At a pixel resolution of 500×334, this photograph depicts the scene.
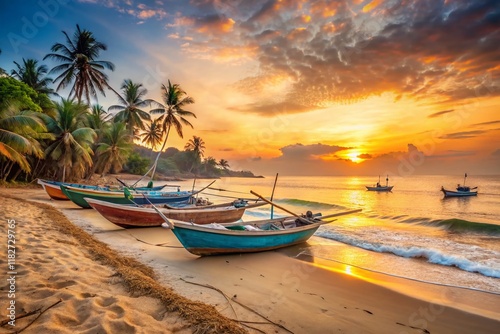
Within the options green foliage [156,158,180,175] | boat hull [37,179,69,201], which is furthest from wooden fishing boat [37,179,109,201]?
green foliage [156,158,180,175]

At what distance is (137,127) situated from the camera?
115ft

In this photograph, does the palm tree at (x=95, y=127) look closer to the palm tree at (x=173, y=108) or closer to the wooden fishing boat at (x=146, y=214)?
the palm tree at (x=173, y=108)

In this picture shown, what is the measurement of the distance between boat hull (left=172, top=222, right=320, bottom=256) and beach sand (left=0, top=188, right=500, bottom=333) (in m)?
0.26

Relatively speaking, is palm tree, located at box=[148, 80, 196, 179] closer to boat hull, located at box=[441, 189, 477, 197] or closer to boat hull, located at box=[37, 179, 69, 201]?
boat hull, located at box=[37, 179, 69, 201]

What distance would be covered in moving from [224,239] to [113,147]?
2756cm

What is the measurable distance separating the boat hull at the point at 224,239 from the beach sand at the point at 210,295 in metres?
0.26

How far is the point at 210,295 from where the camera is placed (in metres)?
4.58

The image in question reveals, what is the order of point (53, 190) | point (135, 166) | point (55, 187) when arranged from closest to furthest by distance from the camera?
point (55, 187), point (53, 190), point (135, 166)

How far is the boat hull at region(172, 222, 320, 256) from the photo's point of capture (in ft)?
21.4

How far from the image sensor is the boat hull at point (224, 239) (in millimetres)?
6524

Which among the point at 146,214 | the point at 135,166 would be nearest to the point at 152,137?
the point at 135,166

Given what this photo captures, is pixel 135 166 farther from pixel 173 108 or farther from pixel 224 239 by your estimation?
pixel 224 239

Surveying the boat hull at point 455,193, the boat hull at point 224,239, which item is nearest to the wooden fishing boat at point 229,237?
the boat hull at point 224,239

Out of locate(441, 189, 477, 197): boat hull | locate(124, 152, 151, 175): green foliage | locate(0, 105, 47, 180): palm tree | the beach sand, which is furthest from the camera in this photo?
locate(124, 152, 151, 175): green foliage
